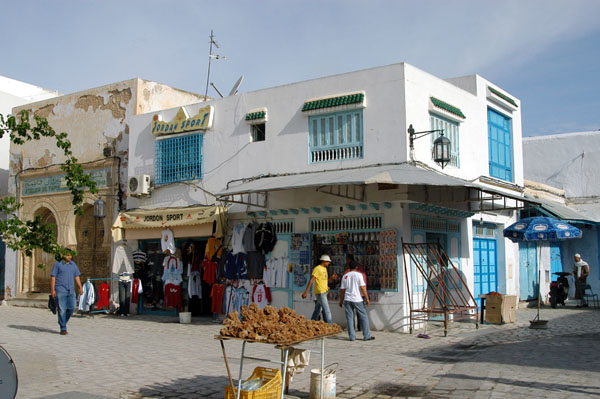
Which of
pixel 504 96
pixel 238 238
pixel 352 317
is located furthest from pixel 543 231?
pixel 238 238

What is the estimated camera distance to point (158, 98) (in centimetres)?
1844

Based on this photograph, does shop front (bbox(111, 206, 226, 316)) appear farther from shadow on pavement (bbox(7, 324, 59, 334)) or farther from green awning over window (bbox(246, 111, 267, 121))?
shadow on pavement (bbox(7, 324, 59, 334))

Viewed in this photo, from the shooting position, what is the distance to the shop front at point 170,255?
15164 mm

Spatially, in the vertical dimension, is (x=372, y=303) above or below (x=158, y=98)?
below

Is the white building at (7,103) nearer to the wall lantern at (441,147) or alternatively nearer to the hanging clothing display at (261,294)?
the hanging clothing display at (261,294)

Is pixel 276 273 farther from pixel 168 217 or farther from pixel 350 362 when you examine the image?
pixel 350 362

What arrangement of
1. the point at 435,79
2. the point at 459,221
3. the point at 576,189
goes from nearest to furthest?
the point at 435,79 → the point at 459,221 → the point at 576,189

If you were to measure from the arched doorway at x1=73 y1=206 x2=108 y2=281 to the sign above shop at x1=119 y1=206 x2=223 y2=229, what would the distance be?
8.49ft

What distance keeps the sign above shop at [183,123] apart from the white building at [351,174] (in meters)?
0.04

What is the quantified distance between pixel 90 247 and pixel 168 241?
15.0 ft

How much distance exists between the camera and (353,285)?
11500 mm

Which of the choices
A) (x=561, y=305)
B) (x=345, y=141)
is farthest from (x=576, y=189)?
(x=345, y=141)

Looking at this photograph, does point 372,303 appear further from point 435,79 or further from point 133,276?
point 133,276

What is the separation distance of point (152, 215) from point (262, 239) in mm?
3625
